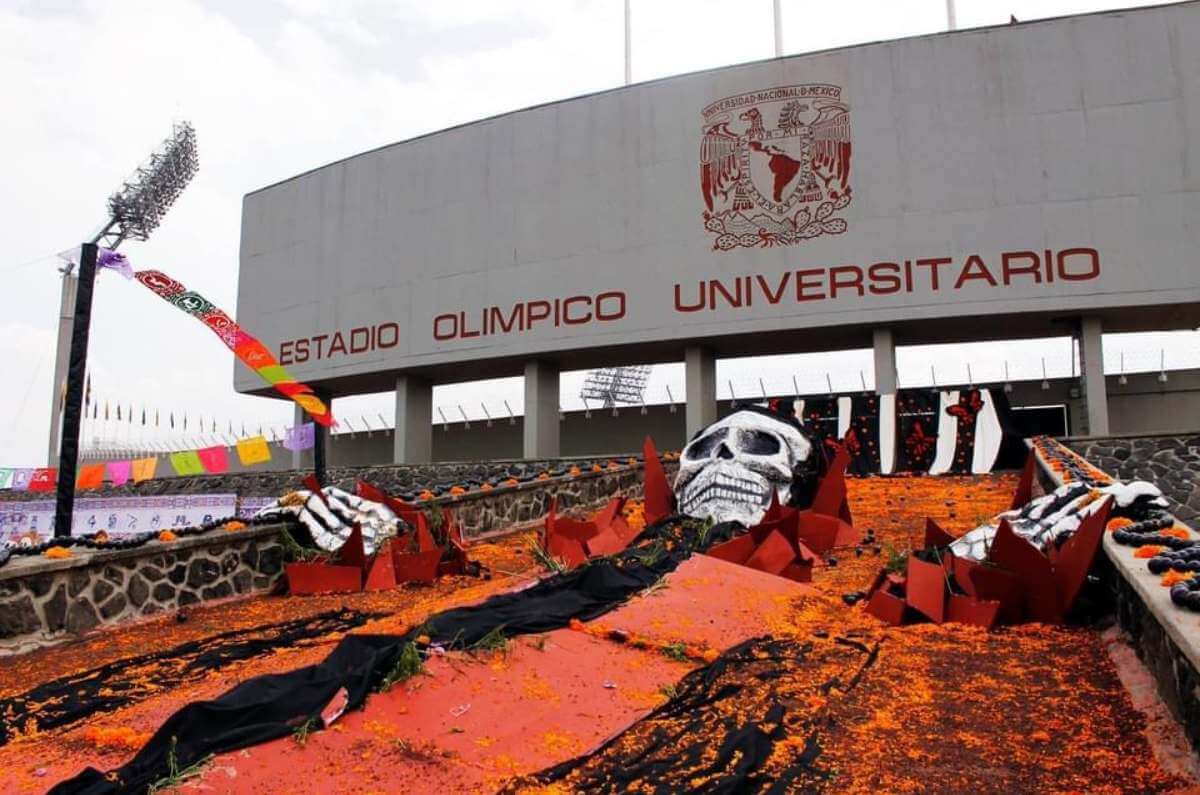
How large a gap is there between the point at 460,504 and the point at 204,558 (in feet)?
13.3

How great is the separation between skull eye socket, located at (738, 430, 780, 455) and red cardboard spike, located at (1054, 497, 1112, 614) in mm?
4251

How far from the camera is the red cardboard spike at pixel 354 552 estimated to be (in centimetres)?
859

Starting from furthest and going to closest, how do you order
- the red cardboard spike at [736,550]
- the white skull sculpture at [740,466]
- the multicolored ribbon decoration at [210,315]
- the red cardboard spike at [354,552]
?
the multicolored ribbon decoration at [210,315] < the white skull sculpture at [740,466] < the red cardboard spike at [354,552] < the red cardboard spike at [736,550]

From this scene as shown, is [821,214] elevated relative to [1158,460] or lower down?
elevated

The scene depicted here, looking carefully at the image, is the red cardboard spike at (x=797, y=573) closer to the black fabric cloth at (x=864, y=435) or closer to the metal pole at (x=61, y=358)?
the black fabric cloth at (x=864, y=435)

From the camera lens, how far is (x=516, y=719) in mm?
4055

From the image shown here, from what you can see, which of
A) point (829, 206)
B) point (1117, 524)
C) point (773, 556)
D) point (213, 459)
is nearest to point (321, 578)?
point (773, 556)

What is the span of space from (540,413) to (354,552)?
1529 centimetres

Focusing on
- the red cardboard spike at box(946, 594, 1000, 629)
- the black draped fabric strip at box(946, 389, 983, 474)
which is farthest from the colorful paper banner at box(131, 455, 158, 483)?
the red cardboard spike at box(946, 594, 1000, 629)

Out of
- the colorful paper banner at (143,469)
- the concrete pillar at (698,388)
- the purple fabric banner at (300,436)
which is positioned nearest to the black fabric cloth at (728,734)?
the concrete pillar at (698,388)

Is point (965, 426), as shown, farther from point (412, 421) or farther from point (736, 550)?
point (412, 421)

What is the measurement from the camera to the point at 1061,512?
6.59 m

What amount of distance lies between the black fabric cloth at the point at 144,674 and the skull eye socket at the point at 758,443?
15.9ft

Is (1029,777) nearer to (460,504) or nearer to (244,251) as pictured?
(460,504)
